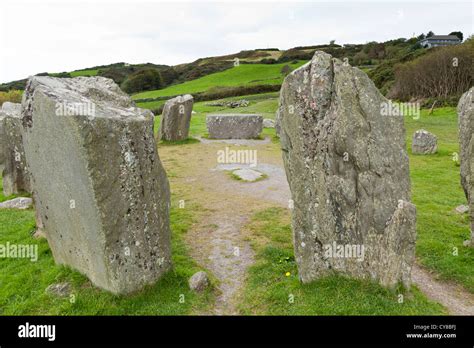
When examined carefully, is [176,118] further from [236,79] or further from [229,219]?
[236,79]

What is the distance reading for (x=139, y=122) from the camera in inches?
269

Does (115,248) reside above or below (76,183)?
below

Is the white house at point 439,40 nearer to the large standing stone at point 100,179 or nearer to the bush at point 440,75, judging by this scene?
the bush at point 440,75

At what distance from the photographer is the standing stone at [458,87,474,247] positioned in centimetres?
865

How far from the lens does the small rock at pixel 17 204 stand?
44.5 feet

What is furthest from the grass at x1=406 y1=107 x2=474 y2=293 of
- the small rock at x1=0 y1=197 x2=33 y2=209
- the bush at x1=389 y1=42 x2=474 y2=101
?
the bush at x1=389 y1=42 x2=474 y2=101

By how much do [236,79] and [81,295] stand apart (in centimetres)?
7520

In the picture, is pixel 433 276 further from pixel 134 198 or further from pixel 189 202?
pixel 189 202

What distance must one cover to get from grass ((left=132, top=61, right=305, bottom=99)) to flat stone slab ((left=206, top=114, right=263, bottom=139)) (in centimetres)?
4278

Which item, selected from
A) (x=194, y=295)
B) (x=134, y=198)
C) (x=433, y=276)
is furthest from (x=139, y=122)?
(x=433, y=276)

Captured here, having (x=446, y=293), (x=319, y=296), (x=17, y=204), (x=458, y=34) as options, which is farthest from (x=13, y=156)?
(x=458, y=34)

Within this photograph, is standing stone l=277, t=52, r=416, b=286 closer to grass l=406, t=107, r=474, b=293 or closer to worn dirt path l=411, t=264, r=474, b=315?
worn dirt path l=411, t=264, r=474, b=315

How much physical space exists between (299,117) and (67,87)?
4.82 metres
